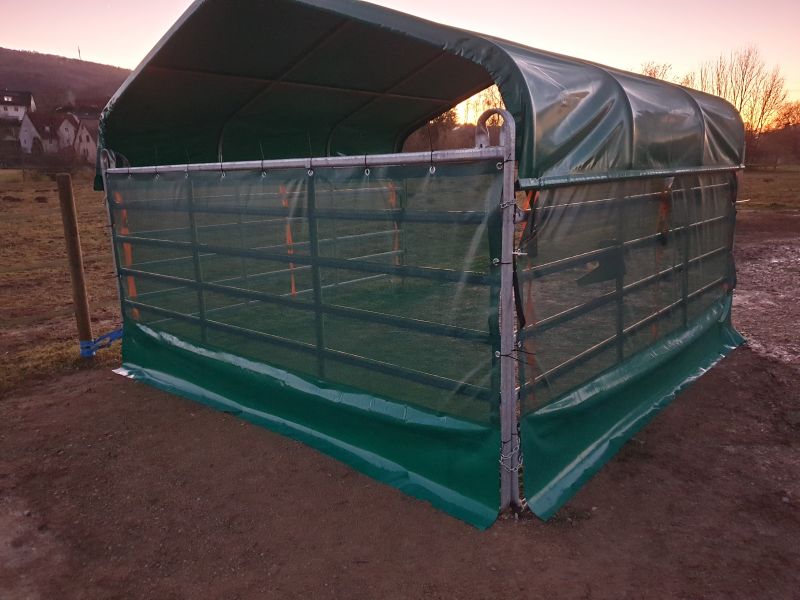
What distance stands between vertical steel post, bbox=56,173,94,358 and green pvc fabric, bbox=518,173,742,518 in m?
5.27

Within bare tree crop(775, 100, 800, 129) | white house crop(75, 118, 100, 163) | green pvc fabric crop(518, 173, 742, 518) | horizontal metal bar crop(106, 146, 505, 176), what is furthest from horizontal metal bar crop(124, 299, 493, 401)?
white house crop(75, 118, 100, 163)

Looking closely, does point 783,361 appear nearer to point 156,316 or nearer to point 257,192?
point 257,192

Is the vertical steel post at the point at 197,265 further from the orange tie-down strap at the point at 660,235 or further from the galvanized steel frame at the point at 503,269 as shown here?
the orange tie-down strap at the point at 660,235

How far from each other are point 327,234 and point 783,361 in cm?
529

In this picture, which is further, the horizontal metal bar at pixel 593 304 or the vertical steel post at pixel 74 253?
the vertical steel post at pixel 74 253

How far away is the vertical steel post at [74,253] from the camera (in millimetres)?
6836

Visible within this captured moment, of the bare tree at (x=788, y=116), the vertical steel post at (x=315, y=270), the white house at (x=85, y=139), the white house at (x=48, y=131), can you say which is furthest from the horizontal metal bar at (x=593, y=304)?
the white house at (x=48, y=131)

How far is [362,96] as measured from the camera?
26.1 feet

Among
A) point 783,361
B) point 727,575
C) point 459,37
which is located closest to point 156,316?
point 459,37

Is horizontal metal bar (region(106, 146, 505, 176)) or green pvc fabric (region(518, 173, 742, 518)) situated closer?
horizontal metal bar (region(106, 146, 505, 176))

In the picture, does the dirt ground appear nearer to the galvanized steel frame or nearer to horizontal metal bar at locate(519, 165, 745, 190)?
the galvanized steel frame

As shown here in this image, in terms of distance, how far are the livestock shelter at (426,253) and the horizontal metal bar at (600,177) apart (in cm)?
2

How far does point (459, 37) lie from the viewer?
396 centimetres

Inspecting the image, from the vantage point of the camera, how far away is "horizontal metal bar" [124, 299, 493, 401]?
4090mm
